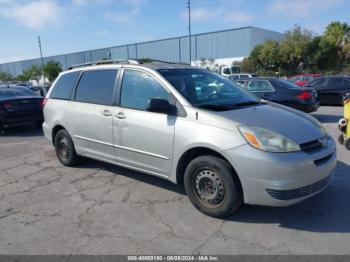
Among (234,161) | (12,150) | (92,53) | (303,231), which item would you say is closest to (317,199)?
(303,231)

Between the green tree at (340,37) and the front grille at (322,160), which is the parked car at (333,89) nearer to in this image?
the front grille at (322,160)

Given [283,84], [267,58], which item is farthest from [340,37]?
[283,84]

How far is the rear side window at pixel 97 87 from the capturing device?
5008 mm

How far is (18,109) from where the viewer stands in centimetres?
1009

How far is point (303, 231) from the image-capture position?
139 inches

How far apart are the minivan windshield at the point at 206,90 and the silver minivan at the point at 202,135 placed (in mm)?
15

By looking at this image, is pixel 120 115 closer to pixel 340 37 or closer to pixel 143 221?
pixel 143 221

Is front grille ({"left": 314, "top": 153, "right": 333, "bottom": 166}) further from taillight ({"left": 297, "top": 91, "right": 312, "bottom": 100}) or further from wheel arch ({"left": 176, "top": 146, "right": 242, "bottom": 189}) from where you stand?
taillight ({"left": 297, "top": 91, "right": 312, "bottom": 100})

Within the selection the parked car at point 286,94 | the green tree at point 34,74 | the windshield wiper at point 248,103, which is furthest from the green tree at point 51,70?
the windshield wiper at point 248,103

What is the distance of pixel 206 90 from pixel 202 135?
96 centimetres

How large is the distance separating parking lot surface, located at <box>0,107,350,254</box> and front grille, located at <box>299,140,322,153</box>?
2.63ft

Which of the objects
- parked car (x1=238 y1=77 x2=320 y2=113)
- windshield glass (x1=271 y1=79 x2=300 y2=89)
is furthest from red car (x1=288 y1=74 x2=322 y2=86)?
parked car (x1=238 y1=77 x2=320 y2=113)

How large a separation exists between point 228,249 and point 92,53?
3505 inches

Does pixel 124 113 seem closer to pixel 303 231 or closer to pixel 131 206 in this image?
pixel 131 206
